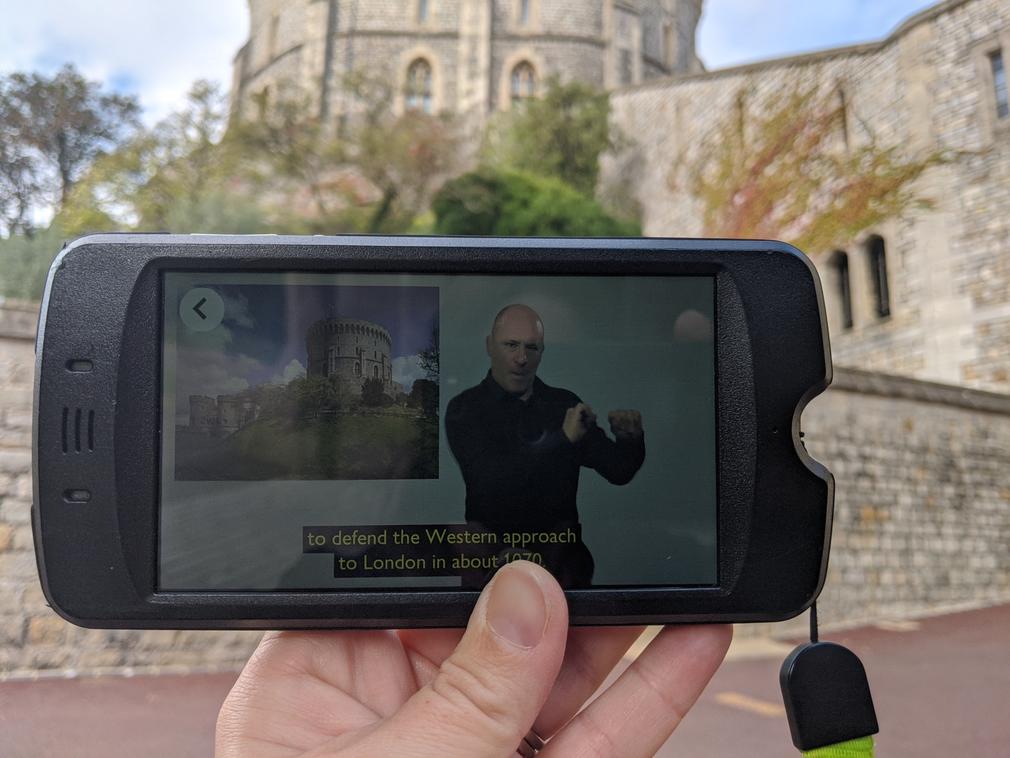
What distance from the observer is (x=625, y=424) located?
554 millimetres

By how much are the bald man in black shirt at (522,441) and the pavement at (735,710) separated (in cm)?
83

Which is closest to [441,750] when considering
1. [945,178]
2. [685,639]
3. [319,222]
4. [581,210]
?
[685,639]

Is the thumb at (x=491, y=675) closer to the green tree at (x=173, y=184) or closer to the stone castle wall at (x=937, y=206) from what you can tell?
the stone castle wall at (x=937, y=206)

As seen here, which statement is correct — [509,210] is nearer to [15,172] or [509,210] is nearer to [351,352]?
[15,172]

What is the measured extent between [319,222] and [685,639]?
7748 millimetres

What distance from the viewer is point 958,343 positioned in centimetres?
218

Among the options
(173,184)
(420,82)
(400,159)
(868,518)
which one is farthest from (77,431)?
(420,82)

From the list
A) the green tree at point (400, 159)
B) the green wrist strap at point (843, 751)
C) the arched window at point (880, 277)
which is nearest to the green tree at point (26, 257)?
the green wrist strap at point (843, 751)

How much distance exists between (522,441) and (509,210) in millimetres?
6317

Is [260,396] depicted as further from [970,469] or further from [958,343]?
[970,469]

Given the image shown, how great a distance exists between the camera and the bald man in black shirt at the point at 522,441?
0.53m

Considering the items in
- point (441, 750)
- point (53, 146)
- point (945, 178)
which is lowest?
point (441, 750)

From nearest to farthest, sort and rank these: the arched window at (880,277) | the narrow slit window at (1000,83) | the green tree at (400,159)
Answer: the narrow slit window at (1000,83), the arched window at (880,277), the green tree at (400,159)

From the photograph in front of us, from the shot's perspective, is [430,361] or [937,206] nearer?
[430,361]
